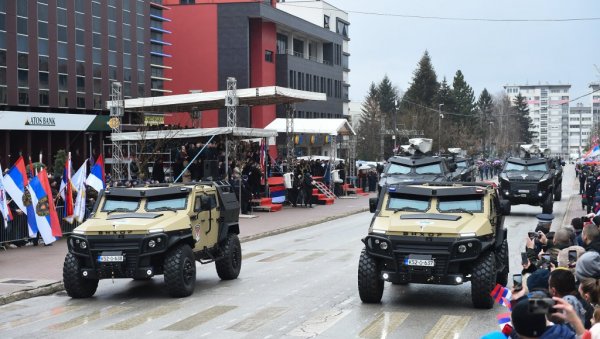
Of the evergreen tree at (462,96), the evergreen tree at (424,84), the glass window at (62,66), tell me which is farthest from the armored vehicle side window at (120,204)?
the evergreen tree at (462,96)

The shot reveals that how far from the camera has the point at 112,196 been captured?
1675cm

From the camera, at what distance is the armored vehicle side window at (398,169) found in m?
31.7

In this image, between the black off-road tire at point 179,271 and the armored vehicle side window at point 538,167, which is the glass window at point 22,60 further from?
the black off-road tire at point 179,271

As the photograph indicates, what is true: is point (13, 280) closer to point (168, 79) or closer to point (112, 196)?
point (112, 196)

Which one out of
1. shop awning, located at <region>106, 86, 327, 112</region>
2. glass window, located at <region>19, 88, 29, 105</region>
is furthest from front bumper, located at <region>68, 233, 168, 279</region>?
glass window, located at <region>19, 88, 29, 105</region>

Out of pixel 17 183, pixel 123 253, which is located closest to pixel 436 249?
pixel 123 253

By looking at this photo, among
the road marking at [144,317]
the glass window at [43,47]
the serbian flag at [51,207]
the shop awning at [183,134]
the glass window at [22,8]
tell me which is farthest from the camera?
the glass window at [43,47]

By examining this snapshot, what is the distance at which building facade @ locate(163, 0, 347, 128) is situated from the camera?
7812cm

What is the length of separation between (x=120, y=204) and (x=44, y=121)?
4468 cm

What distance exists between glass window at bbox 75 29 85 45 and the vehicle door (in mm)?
48431

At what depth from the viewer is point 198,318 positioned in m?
13.3

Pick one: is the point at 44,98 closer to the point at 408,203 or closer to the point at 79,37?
the point at 79,37

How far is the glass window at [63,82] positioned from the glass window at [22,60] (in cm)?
386

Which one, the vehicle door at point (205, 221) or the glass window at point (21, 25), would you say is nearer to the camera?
the vehicle door at point (205, 221)
